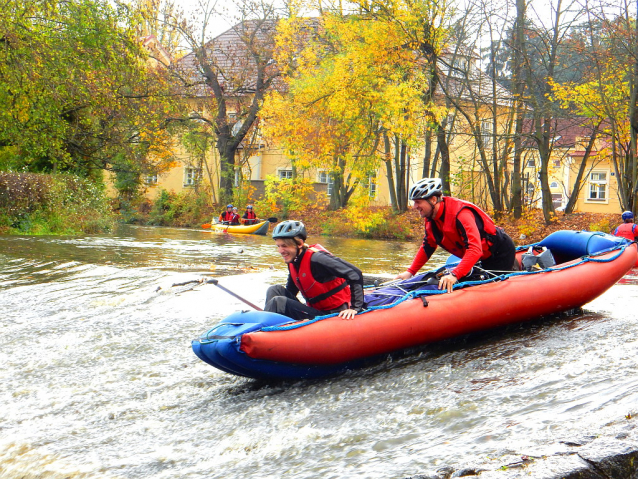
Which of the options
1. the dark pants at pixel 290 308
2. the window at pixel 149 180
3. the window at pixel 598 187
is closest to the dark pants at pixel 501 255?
the dark pants at pixel 290 308

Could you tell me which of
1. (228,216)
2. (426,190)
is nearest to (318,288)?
(426,190)

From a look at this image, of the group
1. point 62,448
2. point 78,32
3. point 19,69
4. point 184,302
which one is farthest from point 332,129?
point 62,448

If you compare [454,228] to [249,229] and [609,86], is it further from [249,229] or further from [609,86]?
[249,229]

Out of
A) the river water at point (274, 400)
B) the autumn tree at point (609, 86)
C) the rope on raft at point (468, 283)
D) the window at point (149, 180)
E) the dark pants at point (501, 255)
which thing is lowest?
the river water at point (274, 400)

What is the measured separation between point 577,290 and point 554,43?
1334 centimetres

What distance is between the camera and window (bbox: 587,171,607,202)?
30.8 m

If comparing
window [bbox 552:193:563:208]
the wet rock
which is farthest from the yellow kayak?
the wet rock

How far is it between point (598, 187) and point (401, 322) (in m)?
28.7

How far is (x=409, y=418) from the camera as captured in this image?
161 inches

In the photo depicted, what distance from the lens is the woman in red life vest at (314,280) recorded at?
5.04 m

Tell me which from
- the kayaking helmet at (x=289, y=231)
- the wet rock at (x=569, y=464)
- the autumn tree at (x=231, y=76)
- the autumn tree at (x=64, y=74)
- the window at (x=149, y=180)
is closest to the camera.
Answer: the wet rock at (x=569, y=464)

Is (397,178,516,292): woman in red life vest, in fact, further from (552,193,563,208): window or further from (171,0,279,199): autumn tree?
(552,193,563,208): window

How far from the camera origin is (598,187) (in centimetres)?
3092

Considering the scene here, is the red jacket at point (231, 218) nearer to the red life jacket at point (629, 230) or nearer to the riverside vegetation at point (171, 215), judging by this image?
the riverside vegetation at point (171, 215)
